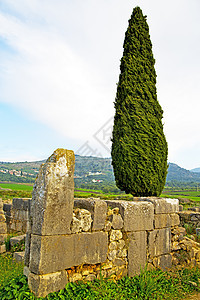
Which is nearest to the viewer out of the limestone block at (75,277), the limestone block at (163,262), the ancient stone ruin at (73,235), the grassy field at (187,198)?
the ancient stone ruin at (73,235)

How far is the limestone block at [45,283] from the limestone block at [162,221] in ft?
9.21

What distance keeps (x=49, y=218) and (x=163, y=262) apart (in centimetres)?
367

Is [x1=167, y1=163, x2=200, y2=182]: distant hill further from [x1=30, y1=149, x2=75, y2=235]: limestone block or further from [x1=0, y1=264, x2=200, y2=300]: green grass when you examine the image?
[x1=30, y1=149, x2=75, y2=235]: limestone block

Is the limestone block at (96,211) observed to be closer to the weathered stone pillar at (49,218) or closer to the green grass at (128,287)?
the weathered stone pillar at (49,218)

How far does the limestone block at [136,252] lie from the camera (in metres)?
5.29

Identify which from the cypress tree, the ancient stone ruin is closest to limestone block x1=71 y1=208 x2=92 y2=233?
the ancient stone ruin

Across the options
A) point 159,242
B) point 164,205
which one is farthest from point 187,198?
point 159,242

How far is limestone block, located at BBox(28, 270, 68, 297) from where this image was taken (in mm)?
3727

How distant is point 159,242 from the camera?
6113 mm

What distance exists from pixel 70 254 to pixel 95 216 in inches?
31.2

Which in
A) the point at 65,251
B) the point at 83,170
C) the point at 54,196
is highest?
the point at 83,170

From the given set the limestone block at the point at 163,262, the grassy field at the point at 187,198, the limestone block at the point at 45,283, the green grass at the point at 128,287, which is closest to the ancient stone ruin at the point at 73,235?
the limestone block at the point at 45,283

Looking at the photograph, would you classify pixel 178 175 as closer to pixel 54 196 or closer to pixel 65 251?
pixel 65 251

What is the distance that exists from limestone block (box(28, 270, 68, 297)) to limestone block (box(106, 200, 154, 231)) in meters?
1.74
